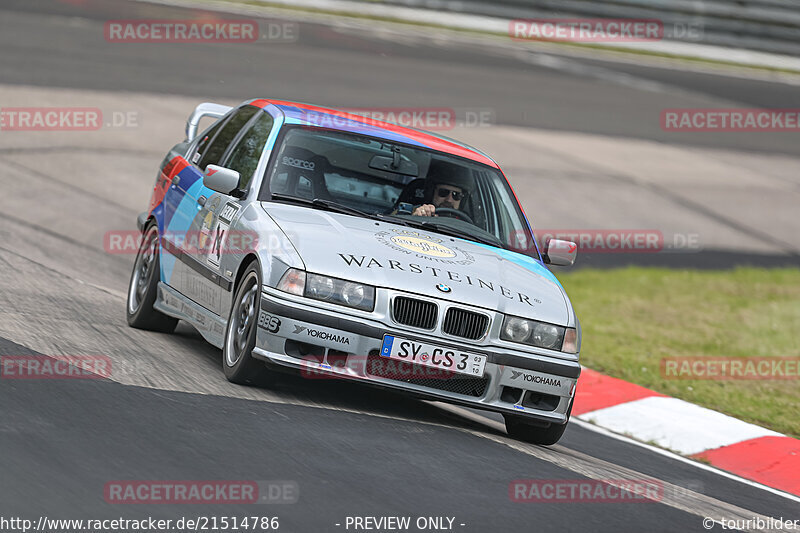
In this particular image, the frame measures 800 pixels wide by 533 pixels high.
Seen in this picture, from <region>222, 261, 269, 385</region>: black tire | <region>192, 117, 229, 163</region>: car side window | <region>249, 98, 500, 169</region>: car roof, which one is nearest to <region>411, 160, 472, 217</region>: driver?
<region>249, 98, 500, 169</region>: car roof

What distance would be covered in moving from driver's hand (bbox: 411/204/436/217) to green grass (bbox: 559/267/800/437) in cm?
298

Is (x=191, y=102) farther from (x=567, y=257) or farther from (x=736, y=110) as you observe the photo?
(x=736, y=110)

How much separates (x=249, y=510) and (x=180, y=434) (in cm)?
96

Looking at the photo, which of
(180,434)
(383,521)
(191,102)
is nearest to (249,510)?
(383,521)

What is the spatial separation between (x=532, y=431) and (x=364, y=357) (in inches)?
51.4

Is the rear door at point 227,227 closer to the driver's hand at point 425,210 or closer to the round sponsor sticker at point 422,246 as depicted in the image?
the round sponsor sticker at point 422,246

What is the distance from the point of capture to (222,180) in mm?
7465

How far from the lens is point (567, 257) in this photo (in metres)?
8.11

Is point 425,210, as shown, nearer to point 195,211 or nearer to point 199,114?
point 195,211

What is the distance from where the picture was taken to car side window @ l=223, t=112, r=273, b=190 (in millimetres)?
7804

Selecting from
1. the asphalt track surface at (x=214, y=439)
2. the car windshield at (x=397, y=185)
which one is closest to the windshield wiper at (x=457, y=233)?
the car windshield at (x=397, y=185)

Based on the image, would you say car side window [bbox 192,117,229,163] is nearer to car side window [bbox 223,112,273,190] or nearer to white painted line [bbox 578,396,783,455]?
car side window [bbox 223,112,273,190]

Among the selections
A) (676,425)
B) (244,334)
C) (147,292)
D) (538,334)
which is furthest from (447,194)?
(676,425)

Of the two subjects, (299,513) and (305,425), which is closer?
(299,513)
